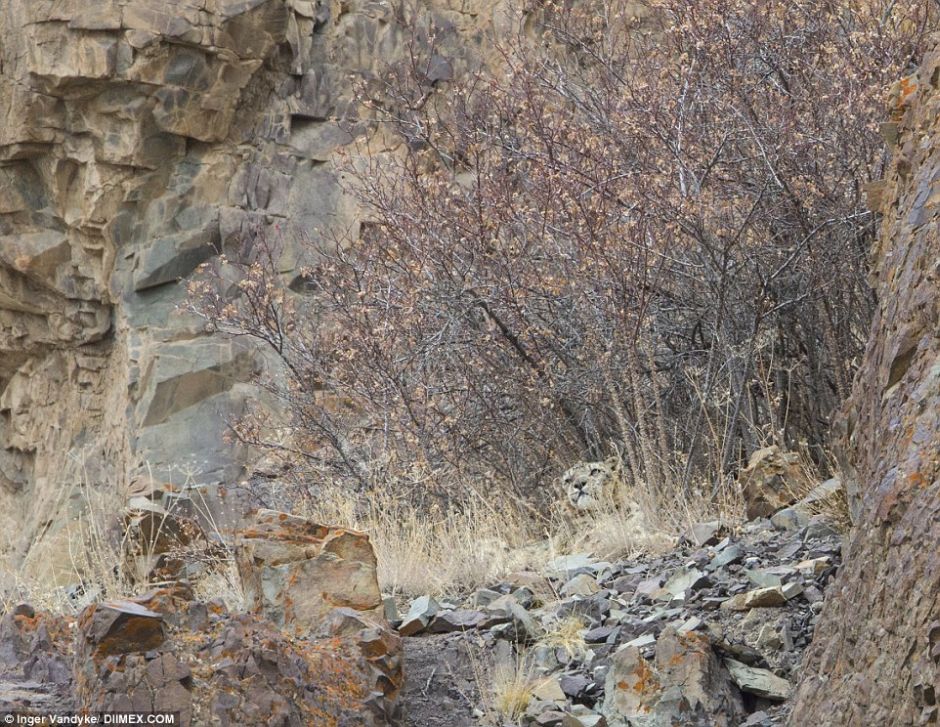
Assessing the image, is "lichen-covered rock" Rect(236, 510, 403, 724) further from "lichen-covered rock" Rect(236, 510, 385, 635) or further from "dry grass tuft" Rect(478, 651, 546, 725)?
"dry grass tuft" Rect(478, 651, 546, 725)

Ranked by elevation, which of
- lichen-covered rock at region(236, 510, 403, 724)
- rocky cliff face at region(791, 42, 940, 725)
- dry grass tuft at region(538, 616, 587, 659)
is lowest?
dry grass tuft at region(538, 616, 587, 659)

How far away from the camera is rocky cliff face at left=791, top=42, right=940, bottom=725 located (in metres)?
2.38

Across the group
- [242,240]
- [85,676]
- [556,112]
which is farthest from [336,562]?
[242,240]

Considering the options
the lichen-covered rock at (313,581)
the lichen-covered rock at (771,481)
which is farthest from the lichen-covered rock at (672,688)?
the lichen-covered rock at (771,481)

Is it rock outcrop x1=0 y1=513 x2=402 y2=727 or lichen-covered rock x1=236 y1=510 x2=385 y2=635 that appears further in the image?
lichen-covered rock x1=236 y1=510 x2=385 y2=635

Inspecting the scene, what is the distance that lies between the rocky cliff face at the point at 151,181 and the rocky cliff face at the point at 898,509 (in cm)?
981

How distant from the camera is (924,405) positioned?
266cm

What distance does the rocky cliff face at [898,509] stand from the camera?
2375mm

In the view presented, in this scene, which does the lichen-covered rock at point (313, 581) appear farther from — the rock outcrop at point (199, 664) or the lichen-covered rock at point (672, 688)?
the lichen-covered rock at point (672, 688)

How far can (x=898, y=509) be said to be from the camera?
8.42 ft

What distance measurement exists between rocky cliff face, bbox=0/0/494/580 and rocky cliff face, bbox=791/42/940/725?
386 inches

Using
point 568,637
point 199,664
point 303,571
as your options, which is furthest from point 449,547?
point 199,664

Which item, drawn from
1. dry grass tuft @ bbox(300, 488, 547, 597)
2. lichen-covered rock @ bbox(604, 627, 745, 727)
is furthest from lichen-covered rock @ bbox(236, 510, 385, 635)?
lichen-covered rock @ bbox(604, 627, 745, 727)

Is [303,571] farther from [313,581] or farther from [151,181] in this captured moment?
[151,181]
